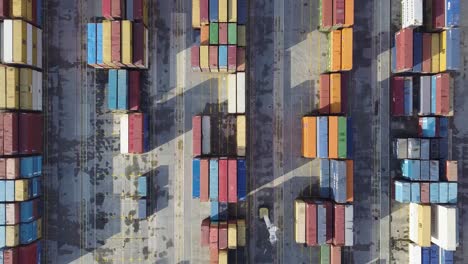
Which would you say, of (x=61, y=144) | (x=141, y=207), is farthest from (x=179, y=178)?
(x=61, y=144)

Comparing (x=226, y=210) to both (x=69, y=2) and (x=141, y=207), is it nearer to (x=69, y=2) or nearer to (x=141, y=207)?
(x=141, y=207)

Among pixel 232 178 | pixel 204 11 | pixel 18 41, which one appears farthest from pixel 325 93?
pixel 18 41

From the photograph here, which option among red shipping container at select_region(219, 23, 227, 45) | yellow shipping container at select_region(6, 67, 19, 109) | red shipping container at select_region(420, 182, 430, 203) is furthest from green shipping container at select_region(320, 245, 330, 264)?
yellow shipping container at select_region(6, 67, 19, 109)

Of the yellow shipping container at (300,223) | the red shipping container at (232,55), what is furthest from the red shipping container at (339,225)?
the red shipping container at (232,55)

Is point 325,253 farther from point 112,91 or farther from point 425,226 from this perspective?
point 112,91

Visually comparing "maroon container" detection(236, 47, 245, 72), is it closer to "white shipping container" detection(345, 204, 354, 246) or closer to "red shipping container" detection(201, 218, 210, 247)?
"red shipping container" detection(201, 218, 210, 247)

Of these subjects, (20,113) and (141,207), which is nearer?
(20,113)
